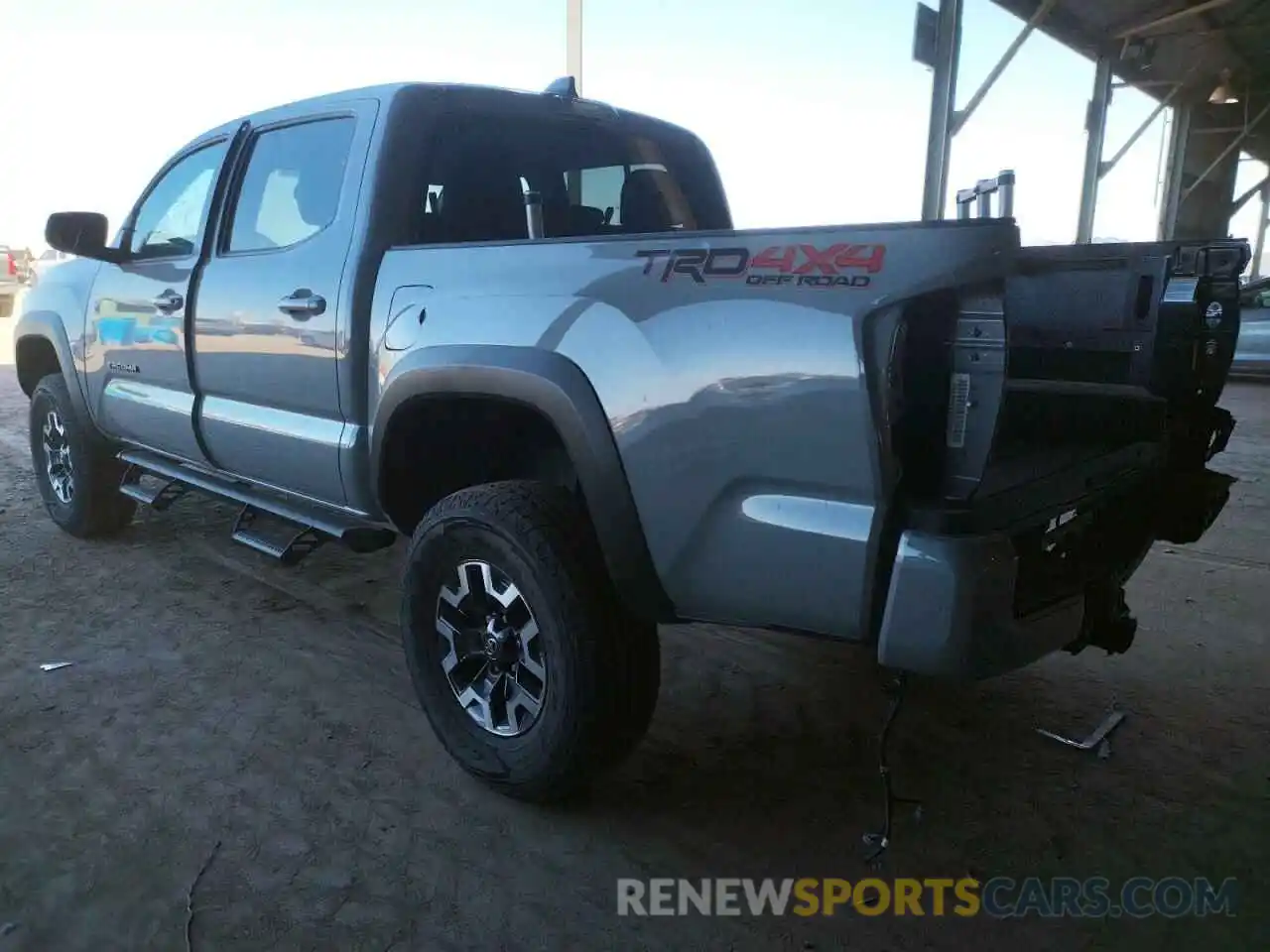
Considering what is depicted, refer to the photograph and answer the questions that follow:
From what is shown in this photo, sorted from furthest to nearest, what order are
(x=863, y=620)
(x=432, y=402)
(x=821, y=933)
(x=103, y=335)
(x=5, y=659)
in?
(x=103, y=335), (x=5, y=659), (x=432, y=402), (x=821, y=933), (x=863, y=620)

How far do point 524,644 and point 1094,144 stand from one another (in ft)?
47.7

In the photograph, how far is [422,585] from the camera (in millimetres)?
2631

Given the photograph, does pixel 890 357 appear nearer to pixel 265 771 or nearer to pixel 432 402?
pixel 432 402

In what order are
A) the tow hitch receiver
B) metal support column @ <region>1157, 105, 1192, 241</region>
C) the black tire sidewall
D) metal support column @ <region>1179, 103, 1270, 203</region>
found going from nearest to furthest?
the black tire sidewall, the tow hitch receiver, metal support column @ <region>1157, 105, 1192, 241</region>, metal support column @ <region>1179, 103, 1270, 203</region>

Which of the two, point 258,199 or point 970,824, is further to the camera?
point 258,199

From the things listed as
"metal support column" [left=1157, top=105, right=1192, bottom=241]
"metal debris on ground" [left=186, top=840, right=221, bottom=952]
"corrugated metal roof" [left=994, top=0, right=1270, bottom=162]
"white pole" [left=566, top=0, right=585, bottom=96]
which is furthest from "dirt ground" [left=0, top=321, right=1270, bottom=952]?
"metal support column" [left=1157, top=105, right=1192, bottom=241]

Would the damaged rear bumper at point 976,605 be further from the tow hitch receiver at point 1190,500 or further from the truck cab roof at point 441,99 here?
the truck cab roof at point 441,99

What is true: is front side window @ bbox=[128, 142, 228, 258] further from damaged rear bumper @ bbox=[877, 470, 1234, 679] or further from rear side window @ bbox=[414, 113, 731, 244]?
damaged rear bumper @ bbox=[877, 470, 1234, 679]

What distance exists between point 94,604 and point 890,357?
354cm

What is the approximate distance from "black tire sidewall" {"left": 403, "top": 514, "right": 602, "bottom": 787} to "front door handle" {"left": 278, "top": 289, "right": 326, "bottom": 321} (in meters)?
0.84

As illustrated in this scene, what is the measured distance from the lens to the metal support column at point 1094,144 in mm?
13688

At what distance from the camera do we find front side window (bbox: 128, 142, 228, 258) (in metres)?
3.73

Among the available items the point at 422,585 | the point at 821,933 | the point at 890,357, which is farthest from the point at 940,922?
the point at 422,585

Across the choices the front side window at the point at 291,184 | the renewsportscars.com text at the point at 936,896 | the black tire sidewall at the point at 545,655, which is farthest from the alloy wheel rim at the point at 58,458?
the renewsportscars.com text at the point at 936,896
